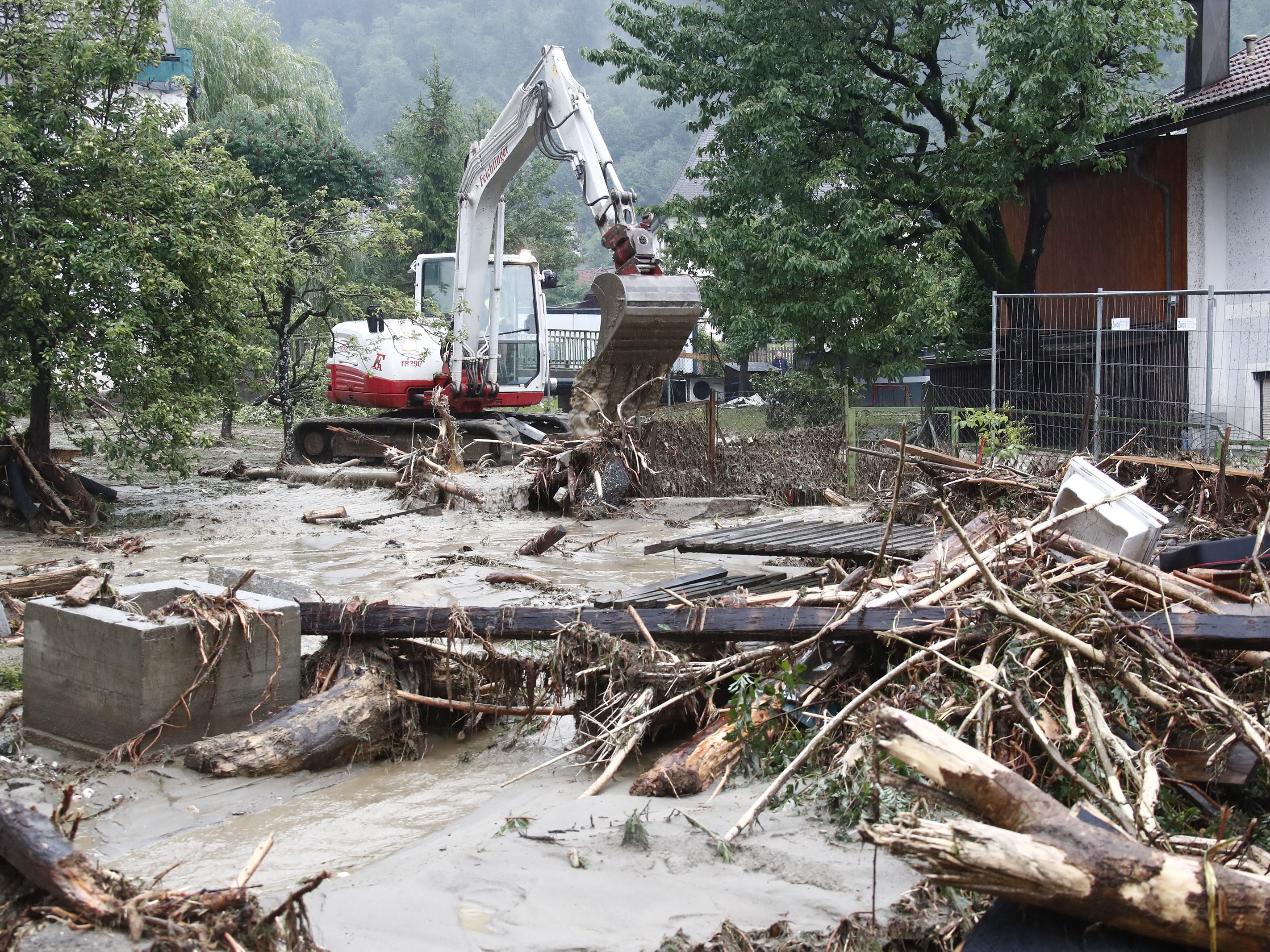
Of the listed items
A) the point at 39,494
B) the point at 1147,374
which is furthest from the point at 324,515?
the point at 1147,374

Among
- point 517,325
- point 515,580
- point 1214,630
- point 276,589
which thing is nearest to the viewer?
point 1214,630

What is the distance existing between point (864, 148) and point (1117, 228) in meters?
4.64

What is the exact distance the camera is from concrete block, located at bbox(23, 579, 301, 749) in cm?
507

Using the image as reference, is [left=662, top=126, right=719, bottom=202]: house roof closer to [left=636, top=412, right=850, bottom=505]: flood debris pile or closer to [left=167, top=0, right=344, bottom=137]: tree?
[left=636, top=412, right=850, bottom=505]: flood debris pile

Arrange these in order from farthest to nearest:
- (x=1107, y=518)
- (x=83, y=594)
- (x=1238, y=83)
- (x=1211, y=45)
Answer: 1. (x=1211, y=45)
2. (x=1238, y=83)
3. (x=1107, y=518)
4. (x=83, y=594)

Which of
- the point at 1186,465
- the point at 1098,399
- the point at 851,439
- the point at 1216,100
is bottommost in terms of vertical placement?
the point at 1186,465

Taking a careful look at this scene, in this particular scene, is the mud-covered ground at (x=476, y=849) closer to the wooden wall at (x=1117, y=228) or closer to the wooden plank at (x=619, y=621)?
the wooden plank at (x=619, y=621)

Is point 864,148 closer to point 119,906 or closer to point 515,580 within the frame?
point 515,580

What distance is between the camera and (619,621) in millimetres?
5273

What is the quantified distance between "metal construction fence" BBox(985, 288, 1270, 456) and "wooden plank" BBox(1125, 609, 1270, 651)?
21.5 ft

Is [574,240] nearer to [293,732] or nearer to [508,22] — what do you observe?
[293,732]

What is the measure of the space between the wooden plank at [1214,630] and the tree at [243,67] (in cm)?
3067

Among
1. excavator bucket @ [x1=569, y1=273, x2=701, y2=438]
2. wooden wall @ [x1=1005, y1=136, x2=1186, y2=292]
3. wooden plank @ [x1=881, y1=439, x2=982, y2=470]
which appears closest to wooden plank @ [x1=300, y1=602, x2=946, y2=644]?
wooden plank @ [x1=881, y1=439, x2=982, y2=470]

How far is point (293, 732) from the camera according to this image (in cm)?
507
